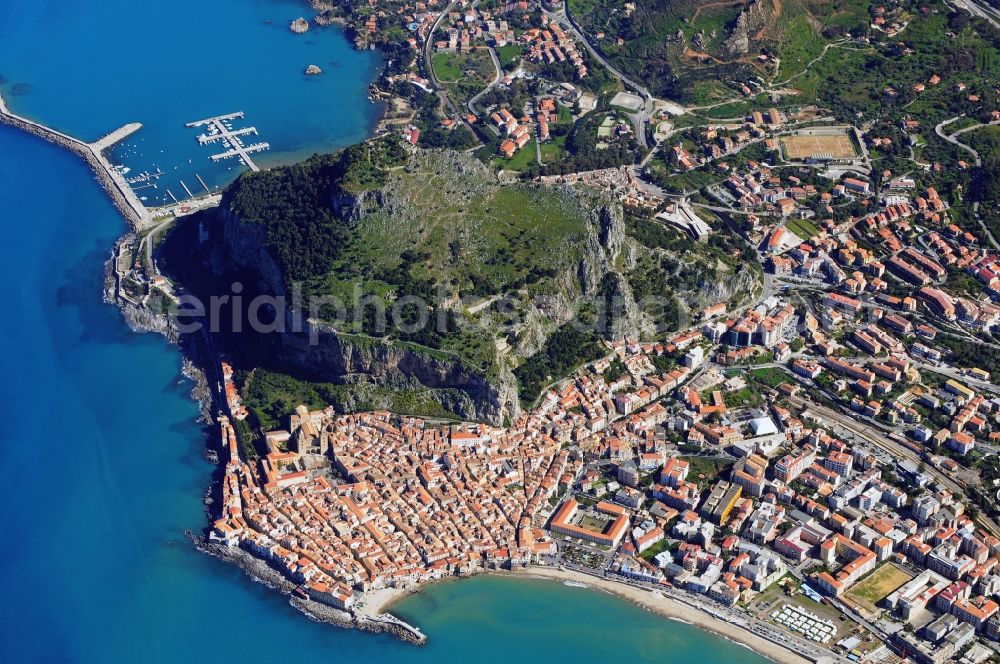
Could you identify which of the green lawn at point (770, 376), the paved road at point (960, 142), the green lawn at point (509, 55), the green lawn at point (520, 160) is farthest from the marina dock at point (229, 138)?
the paved road at point (960, 142)

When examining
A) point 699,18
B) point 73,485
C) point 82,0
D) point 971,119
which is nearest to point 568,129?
point 699,18

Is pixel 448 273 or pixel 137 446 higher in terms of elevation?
pixel 448 273

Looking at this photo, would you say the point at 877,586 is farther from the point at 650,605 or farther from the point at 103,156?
the point at 103,156

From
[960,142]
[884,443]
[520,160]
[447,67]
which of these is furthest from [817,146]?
[884,443]

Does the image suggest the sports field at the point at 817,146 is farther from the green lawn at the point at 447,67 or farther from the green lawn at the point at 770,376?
the green lawn at the point at 447,67

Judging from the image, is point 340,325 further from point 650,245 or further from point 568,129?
point 568,129

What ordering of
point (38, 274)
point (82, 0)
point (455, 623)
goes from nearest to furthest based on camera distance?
point (455, 623) → point (38, 274) → point (82, 0)

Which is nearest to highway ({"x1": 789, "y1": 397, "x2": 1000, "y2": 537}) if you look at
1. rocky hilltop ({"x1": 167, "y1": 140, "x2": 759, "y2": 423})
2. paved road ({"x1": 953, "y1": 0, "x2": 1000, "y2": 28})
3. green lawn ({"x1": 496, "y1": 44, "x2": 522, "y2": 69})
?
rocky hilltop ({"x1": 167, "y1": 140, "x2": 759, "y2": 423})
